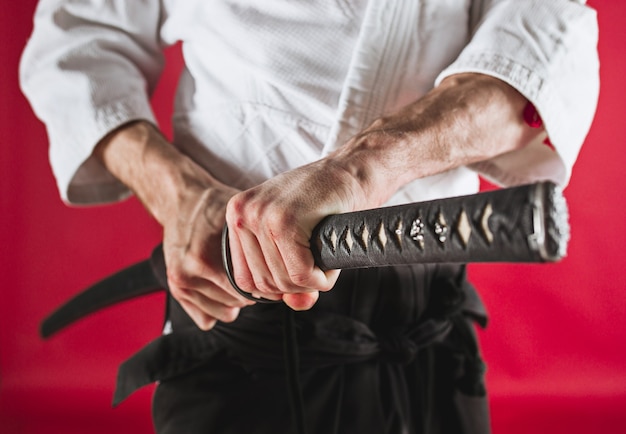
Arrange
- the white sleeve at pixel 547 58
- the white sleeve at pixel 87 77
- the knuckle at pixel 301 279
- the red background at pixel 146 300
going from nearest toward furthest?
the knuckle at pixel 301 279, the white sleeve at pixel 547 58, the white sleeve at pixel 87 77, the red background at pixel 146 300

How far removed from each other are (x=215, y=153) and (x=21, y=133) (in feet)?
3.04

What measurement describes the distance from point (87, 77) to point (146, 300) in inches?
35.6

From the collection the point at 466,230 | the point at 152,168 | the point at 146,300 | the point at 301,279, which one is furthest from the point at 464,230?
the point at 146,300

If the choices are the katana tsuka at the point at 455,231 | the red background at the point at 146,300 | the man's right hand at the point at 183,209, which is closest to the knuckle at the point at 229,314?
the man's right hand at the point at 183,209

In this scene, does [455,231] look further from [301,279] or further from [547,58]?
[547,58]

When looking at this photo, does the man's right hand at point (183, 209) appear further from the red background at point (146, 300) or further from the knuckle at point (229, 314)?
the red background at point (146, 300)

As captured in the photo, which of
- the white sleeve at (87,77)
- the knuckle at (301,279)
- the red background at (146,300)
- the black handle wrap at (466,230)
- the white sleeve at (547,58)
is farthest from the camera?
the red background at (146,300)

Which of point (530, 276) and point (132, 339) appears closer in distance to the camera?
point (530, 276)

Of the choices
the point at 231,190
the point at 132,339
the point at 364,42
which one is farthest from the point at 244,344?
the point at 132,339

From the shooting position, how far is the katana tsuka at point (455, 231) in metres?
0.33

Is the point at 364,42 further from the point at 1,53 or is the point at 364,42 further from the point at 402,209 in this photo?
the point at 1,53

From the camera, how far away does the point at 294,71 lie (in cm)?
70

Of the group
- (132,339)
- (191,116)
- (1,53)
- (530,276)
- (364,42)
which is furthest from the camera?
(132,339)

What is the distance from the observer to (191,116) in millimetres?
787
